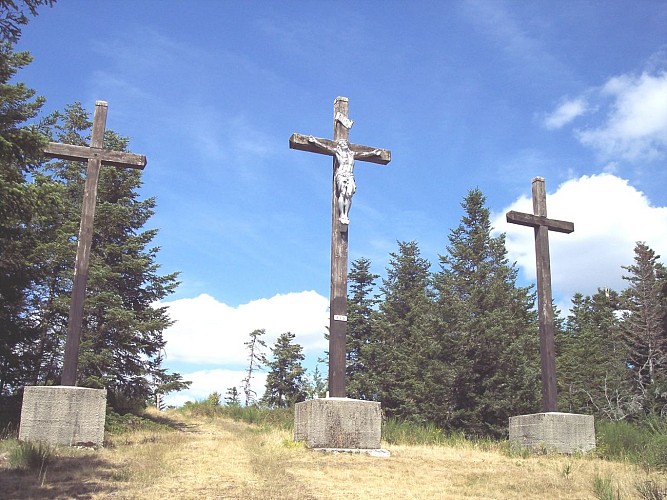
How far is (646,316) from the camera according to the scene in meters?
37.9

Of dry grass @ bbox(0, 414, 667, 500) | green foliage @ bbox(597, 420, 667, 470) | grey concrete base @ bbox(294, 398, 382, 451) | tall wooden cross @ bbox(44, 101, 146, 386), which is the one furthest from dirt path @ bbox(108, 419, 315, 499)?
green foliage @ bbox(597, 420, 667, 470)

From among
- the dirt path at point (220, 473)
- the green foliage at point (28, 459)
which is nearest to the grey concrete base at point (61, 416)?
the dirt path at point (220, 473)

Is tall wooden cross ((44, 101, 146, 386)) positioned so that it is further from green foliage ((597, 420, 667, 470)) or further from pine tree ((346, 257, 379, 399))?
pine tree ((346, 257, 379, 399))

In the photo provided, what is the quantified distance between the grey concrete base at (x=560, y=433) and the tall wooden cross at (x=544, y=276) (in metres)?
0.83

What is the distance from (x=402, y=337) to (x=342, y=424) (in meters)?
24.6

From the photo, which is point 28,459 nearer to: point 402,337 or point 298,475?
point 298,475

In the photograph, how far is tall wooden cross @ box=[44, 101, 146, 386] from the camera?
11367mm

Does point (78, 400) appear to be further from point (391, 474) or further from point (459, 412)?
point (459, 412)

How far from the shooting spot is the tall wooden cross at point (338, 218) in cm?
1143

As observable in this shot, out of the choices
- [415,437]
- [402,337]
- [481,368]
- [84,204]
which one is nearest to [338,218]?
[84,204]

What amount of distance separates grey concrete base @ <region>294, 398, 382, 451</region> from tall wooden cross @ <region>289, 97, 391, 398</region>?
0.49m

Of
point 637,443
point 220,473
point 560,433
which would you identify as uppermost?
point 560,433

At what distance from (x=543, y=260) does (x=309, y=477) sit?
8981mm

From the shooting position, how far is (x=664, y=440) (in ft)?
32.6
